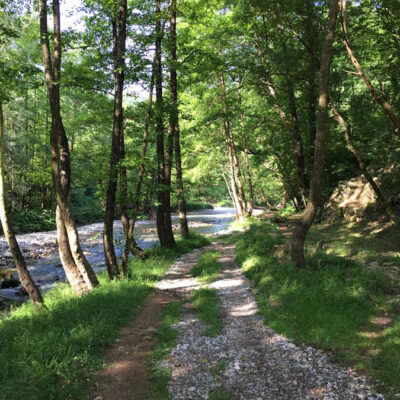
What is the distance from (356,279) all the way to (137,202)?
719 cm

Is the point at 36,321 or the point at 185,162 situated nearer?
the point at 36,321

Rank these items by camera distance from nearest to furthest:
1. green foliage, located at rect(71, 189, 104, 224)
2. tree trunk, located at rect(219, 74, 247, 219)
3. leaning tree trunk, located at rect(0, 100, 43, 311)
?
leaning tree trunk, located at rect(0, 100, 43, 311)
tree trunk, located at rect(219, 74, 247, 219)
green foliage, located at rect(71, 189, 104, 224)

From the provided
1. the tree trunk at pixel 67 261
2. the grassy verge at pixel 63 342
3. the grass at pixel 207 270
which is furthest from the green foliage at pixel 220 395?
the grass at pixel 207 270

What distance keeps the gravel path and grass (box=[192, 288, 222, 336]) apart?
17cm

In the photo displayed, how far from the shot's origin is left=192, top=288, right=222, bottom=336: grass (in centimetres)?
665

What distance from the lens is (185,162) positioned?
26.7 m

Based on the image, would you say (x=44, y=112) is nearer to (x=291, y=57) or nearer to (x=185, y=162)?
(x=185, y=162)

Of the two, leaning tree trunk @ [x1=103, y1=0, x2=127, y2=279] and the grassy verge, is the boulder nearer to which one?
leaning tree trunk @ [x1=103, y1=0, x2=127, y2=279]

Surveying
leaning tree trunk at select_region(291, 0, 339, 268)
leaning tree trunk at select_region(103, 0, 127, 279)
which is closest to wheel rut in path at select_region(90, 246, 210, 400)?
leaning tree trunk at select_region(103, 0, 127, 279)

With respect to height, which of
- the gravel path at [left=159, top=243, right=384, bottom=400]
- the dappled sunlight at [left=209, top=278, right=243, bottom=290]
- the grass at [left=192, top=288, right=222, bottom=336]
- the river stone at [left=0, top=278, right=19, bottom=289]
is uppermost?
the gravel path at [left=159, top=243, right=384, bottom=400]

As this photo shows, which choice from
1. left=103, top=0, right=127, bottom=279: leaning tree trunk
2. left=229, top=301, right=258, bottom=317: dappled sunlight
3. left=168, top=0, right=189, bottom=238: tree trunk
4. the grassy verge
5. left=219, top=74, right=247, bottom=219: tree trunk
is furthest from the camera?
left=219, top=74, right=247, bottom=219: tree trunk

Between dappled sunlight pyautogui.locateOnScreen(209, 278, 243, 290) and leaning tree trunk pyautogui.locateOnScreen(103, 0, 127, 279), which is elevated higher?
leaning tree trunk pyautogui.locateOnScreen(103, 0, 127, 279)

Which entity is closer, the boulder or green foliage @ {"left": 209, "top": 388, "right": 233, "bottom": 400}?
green foliage @ {"left": 209, "top": 388, "right": 233, "bottom": 400}

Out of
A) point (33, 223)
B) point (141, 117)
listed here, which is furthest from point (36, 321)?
point (33, 223)
